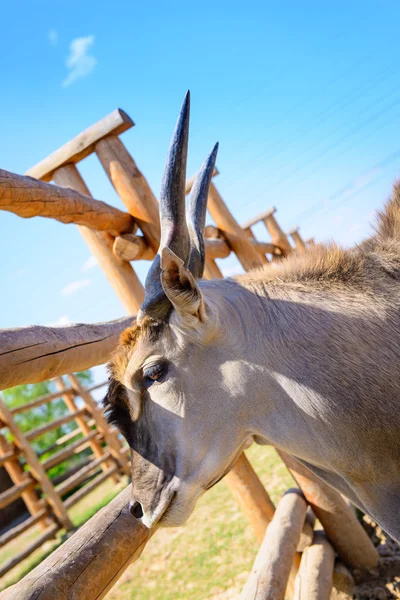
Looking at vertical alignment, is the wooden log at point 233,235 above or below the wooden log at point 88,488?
above

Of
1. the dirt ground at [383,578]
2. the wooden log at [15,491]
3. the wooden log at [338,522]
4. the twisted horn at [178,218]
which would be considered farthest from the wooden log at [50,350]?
the wooden log at [15,491]

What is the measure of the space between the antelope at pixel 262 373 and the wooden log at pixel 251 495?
1.49m

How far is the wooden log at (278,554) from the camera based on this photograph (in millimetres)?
2555

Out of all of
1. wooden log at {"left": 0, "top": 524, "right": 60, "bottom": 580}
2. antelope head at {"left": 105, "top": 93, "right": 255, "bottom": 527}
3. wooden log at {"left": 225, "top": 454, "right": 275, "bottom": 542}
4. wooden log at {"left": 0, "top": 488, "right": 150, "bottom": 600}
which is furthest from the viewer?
wooden log at {"left": 0, "top": 524, "right": 60, "bottom": 580}

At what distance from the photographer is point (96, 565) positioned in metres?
1.77

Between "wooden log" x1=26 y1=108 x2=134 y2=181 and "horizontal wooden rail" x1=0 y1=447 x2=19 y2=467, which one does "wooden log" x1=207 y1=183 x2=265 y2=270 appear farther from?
"horizontal wooden rail" x1=0 y1=447 x2=19 y2=467

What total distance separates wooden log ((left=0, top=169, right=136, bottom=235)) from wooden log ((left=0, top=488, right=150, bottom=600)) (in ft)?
4.87

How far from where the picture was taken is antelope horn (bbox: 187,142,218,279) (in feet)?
7.15

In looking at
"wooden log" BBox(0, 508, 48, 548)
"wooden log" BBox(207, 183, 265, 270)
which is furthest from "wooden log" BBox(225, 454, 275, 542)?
"wooden log" BBox(0, 508, 48, 548)

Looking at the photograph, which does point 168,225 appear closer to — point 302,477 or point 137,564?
point 302,477

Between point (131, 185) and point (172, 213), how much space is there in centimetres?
183

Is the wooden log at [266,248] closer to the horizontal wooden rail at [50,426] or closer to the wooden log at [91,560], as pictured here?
the horizontal wooden rail at [50,426]

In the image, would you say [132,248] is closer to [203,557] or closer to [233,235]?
[233,235]

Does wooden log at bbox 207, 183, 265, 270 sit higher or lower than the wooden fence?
higher
